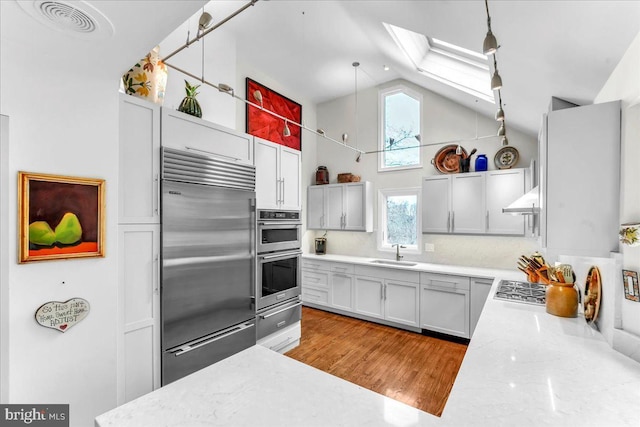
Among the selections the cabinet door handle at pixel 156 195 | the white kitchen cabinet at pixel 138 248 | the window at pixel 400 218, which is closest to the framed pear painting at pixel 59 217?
the white kitchen cabinet at pixel 138 248

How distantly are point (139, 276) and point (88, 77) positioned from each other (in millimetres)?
1245

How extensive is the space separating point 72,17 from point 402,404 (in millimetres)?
1905

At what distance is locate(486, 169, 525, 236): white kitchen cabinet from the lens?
3.42 meters

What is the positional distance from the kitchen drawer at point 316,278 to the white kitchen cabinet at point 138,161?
121 inches

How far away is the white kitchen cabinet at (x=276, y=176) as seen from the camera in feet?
9.52

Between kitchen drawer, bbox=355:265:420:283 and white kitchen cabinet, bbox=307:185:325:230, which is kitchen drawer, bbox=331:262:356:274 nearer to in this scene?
kitchen drawer, bbox=355:265:420:283

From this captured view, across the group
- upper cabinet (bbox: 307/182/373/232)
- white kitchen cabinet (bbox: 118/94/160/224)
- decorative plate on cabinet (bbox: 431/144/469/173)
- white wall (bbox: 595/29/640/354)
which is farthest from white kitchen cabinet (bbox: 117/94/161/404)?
decorative plate on cabinet (bbox: 431/144/469/173)

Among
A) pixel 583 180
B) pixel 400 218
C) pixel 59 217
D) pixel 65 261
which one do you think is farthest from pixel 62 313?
pixel 400 218

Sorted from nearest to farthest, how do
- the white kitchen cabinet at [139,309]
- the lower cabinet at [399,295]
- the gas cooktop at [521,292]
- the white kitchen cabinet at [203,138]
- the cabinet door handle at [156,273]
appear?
the white kitchen cabinet at [139,309] → the cabinet door handle at [156,273] → the white kitchen cabinet at [203,138] → the gas cooktop at [521,292] → the lower cabinet at [399,295]

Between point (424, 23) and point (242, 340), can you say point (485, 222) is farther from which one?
point (242, 340)

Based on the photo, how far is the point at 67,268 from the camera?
1599mm

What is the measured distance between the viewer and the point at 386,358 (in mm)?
3186

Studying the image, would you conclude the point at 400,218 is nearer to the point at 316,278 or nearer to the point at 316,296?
the point at 316,278

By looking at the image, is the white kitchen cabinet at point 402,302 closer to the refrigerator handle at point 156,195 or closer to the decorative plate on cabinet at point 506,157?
the decorative plate on cabinet at point 506,157
